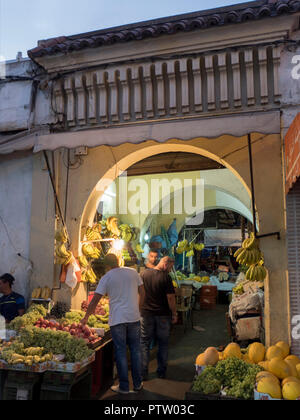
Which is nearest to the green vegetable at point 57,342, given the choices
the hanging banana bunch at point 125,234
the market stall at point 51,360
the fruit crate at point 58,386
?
the market stall at point 51,360

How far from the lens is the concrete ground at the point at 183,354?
4293 mm

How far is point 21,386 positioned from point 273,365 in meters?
2.73

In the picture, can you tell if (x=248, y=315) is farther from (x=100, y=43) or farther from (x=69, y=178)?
(x=100, y=43)

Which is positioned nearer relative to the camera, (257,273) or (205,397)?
(205,397)

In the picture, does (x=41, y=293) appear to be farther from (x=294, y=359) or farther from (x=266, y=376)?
(x=294, y=359)

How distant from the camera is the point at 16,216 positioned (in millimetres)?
5844

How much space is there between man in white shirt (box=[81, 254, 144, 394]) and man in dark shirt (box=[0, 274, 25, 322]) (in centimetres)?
154

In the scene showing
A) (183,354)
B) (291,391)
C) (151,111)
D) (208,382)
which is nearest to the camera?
(291,391)

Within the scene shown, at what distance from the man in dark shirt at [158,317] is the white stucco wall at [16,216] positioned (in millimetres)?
2065

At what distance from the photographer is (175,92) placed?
507cm

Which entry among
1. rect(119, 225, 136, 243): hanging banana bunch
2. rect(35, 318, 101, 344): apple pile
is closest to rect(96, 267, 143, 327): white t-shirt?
rect(35, 318, 101, 344): apple pile

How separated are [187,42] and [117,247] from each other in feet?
12.6
